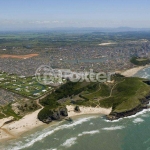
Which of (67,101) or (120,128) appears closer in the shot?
(120,128)

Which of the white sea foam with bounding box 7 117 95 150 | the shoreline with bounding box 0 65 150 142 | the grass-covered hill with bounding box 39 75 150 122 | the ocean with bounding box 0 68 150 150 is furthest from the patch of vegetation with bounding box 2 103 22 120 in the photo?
the white sea foam with bounding box 7 117 95 150

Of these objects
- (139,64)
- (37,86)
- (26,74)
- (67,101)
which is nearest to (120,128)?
(67,101)

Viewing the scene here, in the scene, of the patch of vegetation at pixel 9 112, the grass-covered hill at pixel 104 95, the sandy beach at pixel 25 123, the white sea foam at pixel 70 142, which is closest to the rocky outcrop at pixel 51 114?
the grass-covered hill at pixel 104 95

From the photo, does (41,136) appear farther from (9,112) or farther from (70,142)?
(9,112)

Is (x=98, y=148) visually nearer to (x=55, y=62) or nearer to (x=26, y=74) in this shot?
(x=26, y=74)

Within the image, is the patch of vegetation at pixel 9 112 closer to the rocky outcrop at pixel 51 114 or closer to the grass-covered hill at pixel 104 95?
A: the rocky outcrop at pixel 51 114

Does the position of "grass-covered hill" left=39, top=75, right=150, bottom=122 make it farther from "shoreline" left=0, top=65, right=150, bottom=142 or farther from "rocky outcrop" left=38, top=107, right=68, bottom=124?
"shoreline" left=0, top=65, right=150, bottom=142

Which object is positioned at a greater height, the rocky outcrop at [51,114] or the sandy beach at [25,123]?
the rocky outcrop at [51,114]
